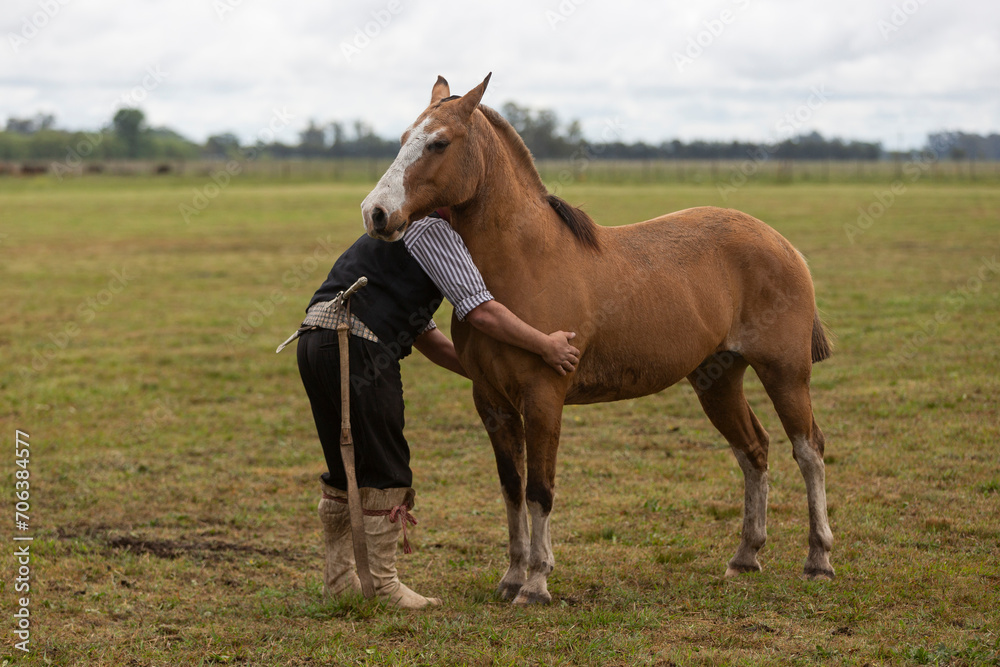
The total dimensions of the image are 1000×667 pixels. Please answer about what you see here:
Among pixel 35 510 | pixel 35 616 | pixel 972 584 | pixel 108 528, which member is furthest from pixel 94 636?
pixel 972 584

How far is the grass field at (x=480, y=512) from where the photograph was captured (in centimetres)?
406

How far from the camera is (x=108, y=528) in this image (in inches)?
231

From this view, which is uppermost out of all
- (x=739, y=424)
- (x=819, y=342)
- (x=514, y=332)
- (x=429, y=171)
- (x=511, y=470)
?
(x=429, y=171)

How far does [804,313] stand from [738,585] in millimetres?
1520

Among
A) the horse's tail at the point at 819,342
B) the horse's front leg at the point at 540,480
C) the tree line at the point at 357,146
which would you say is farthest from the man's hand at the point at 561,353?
the tree line at the point at 357,146

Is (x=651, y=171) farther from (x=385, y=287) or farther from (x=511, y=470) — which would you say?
(x=385, y=287)

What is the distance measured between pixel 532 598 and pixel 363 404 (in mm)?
1304

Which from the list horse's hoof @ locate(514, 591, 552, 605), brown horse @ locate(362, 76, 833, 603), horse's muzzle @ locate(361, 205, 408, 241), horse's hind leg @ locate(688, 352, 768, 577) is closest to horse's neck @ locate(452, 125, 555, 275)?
brown horse @ locate(362, 76, 833, 603)

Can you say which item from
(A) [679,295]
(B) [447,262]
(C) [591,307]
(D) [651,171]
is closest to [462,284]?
(B) [447,262]

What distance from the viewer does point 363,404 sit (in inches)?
168

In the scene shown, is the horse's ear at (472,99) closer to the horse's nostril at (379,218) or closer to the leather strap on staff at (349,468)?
the horse's nostril at (379,218)

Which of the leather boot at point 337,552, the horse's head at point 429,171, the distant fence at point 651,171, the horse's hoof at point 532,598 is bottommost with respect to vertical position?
the horse's hoof at point 532,598

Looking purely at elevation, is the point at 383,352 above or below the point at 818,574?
above

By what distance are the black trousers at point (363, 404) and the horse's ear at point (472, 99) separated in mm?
1185
